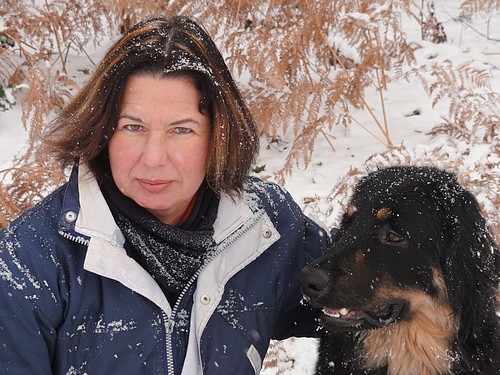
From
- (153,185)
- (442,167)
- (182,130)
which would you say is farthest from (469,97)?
(153,185)

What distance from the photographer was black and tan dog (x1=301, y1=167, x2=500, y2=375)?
Result: 95.3 inches

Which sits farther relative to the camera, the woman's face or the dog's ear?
the dog's ear

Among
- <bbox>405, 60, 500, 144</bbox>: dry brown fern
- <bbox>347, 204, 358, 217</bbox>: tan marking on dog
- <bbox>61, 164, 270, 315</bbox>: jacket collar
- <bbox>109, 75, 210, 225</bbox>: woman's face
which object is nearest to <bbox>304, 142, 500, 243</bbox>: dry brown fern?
<bbox>405, 60, 500, 144</bbox>: dry brown fern

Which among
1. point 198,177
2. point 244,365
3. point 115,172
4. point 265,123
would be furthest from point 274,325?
point 265,123

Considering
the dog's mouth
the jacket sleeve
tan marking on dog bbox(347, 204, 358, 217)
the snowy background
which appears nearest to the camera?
the jacket sleeve

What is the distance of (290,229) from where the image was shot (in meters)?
2.83

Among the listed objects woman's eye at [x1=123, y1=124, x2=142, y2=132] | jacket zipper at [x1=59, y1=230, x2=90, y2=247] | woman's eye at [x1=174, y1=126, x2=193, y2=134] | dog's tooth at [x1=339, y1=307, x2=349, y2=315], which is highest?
woman's eye at [x1=123, y1=124, x2=142, y2=132]

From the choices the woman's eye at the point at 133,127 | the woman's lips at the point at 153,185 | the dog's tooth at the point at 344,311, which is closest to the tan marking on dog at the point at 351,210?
the dog's tooth at the point at 344,311

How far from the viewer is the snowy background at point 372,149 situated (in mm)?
4004

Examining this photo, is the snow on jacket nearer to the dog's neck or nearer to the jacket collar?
the jacket collar

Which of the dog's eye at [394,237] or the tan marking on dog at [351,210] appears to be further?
the tan marking on dog at [351,210]

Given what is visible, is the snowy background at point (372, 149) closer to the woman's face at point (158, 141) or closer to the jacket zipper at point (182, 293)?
the jacket zipper at point (182, 293)

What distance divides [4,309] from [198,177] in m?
0.89

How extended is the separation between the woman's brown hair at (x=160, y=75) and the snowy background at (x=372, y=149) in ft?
4.88
